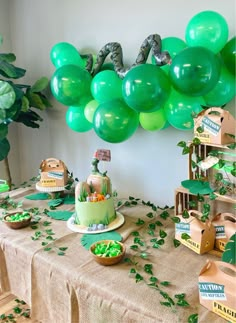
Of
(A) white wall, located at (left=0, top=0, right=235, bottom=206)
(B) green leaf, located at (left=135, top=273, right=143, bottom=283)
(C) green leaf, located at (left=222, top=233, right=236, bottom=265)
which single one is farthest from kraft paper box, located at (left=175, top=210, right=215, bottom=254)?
(A) white wall, located at (left=0, top=0, right=235, bottom=206)

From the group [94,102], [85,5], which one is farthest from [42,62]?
[94,102]

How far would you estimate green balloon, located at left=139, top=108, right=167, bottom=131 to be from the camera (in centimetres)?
160

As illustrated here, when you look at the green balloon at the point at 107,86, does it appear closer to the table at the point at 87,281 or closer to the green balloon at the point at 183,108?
the green balloon at the point at 183,108

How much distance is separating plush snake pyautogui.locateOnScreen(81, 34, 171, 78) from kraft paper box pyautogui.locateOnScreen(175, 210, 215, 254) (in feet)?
2.38

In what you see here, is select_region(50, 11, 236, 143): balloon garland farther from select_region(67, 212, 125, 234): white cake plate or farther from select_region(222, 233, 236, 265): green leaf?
select_region(222, 233, 236, 265): green leaf

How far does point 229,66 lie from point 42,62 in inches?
62.1

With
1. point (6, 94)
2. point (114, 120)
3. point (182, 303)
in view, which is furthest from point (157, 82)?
point (6, 94)

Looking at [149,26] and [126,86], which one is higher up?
[149,26]

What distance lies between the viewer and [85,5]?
2092 mm

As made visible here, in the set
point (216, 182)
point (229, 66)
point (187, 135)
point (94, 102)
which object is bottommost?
point (216, 182)

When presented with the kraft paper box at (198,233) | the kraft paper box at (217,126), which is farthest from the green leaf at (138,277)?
the kraft paper box at (217,126)

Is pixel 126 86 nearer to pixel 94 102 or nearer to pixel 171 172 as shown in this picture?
pixel 94 102

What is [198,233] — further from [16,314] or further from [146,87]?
[16,314]

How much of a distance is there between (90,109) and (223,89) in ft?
2.38
